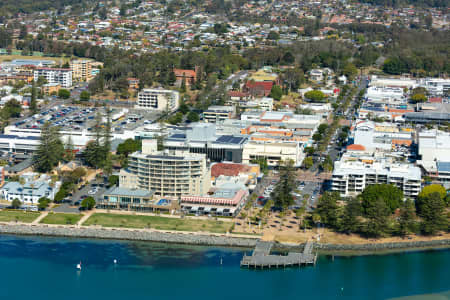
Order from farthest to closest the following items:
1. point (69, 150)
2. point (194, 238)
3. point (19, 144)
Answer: point (19, 144) → point (69, 150) → point (194, 238)

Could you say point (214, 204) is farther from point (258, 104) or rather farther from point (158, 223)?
point (258, 104)

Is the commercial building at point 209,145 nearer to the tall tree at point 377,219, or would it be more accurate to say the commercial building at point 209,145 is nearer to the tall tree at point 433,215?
the tall tree at point 377,219

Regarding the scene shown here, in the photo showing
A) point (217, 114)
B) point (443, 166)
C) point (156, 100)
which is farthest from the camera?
point (156, 100)

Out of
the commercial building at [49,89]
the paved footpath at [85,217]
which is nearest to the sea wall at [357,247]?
the paved footpath at [85,217]

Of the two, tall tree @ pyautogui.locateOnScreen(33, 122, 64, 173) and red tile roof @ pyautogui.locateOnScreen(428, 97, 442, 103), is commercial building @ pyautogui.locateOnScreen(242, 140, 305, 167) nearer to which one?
tall tree @ pyautogui.locateOnScreen(33, 122, 64, 173)

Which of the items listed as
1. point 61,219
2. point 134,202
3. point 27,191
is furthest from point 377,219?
point 27,191

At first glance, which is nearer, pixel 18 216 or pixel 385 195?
pixel 18 216
